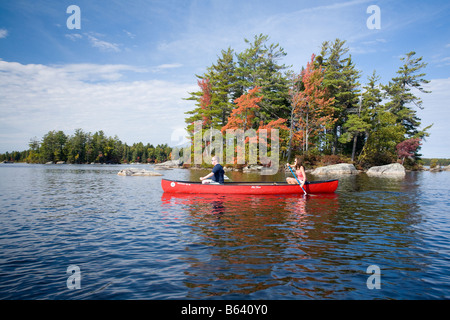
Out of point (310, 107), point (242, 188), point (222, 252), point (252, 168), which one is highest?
point (310, 107)

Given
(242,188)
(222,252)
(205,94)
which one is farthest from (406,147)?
(222,252)

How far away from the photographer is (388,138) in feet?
147

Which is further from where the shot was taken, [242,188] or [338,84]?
[338,84]

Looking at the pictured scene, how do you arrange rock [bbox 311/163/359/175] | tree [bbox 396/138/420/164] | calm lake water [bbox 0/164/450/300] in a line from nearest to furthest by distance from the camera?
1. calm lake water [bbox 0/164/450/300]
2. rock [bbox 311/163/359/175]
3. tree [bbox 396/138/420/164]

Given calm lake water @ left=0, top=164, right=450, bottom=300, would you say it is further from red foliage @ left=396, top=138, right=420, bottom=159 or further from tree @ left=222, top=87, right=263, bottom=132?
red foliage @ left=396, top=138, right=420, bottom=159

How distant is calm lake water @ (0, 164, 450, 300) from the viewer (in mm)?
4504

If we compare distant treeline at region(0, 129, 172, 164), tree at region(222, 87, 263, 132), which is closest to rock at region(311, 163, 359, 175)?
tree at region(222, 87, 263, 132)

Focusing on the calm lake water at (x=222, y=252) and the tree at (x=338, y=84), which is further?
the tree at (x=338, y=84)

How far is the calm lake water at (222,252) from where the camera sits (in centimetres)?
450

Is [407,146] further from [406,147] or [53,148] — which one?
[53,148]

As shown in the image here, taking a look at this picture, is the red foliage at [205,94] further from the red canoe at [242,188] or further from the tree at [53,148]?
the tree at [53,148]

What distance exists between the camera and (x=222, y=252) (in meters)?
6.21

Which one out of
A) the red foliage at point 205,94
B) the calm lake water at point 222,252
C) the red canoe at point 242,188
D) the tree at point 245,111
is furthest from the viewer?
the red foliage at point 205,94

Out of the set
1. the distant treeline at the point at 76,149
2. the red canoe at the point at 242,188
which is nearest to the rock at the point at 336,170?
the red canoe at the point at 242,188
